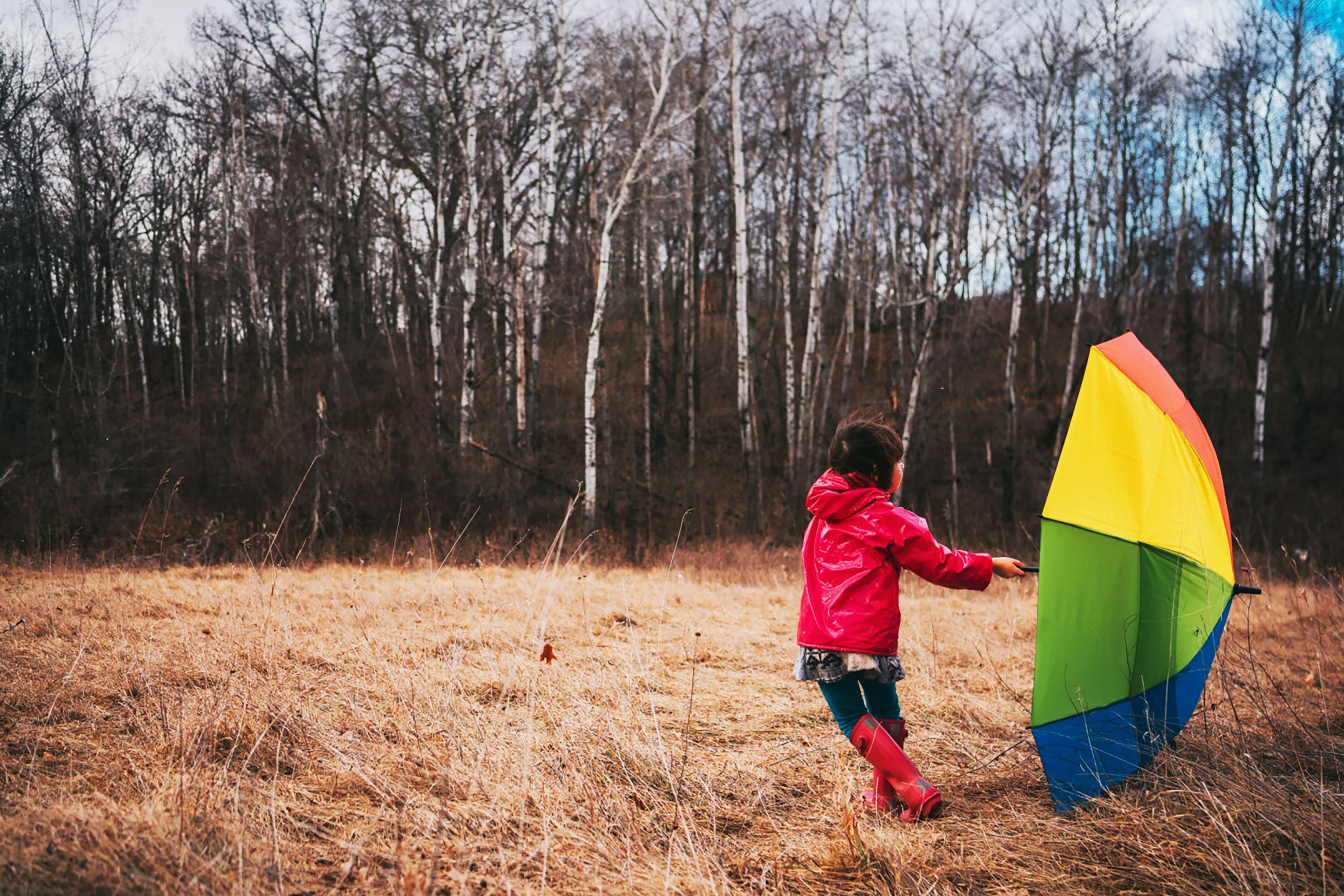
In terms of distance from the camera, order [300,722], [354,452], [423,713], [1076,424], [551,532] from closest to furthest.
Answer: [1076,424] < [300,722] < [423,713] < [551,532] < [354,452]

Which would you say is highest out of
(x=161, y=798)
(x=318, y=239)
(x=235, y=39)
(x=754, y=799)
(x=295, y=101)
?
(x=235, y=39)

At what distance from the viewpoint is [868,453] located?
109 inches

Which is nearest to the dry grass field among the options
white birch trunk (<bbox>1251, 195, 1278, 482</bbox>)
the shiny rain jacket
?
the shiny rain jacket

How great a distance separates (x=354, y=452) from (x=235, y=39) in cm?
985

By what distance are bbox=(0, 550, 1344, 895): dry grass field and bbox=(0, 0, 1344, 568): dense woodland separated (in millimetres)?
4700

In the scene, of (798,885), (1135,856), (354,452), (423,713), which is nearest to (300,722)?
(423,713)

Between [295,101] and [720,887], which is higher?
[295,101]

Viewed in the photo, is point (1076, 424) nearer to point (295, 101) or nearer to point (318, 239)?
point (295, 101)

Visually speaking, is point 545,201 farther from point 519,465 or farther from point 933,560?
point 933,560

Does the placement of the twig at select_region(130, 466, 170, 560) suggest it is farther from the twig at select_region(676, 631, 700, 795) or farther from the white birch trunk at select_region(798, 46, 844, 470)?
the white birch trunk at select_region(798, 46, 844, 470)

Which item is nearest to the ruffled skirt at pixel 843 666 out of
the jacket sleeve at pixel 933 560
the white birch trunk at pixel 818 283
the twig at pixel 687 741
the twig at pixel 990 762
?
the jacket sleeve at pixel 933 560

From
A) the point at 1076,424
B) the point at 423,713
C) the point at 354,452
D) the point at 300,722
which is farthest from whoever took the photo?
the point at 354,452

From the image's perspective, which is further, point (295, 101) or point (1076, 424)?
point (295, 101)

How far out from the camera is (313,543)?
10539 millimetres
